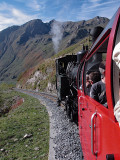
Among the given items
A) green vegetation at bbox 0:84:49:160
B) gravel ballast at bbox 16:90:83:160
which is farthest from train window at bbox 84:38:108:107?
green vegetation at bbox 0:84:49:160

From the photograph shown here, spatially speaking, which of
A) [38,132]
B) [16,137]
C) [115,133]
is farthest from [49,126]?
[115,133]

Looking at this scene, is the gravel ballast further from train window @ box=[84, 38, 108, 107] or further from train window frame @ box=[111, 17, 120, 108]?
train window frame @ box=[111, 17, 120, 108]

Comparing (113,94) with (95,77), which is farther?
(95,77)

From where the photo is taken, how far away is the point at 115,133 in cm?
156

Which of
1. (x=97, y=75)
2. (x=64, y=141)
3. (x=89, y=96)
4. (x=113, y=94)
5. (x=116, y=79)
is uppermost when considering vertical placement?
(x=97, y=75)

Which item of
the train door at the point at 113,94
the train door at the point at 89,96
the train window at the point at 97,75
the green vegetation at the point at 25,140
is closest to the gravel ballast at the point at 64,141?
the green vegetation at the point at 25,140

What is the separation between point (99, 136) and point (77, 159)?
320 cm

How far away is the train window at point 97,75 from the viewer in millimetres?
2555

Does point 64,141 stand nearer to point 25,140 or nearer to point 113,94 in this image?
point 25,140

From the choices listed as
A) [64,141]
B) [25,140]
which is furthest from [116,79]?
[25,140]

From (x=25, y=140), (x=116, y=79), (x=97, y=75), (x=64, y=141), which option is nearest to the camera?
(x=116, y=79)

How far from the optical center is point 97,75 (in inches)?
139

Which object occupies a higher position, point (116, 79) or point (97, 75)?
point (97, 75)

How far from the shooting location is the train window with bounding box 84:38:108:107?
8.38 feet
